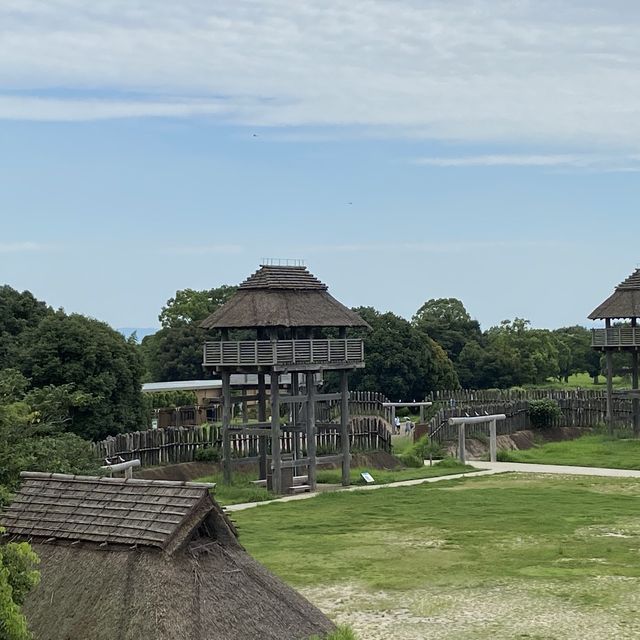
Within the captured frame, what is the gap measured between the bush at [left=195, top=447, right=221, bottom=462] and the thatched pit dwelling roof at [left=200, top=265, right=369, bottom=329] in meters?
5.65

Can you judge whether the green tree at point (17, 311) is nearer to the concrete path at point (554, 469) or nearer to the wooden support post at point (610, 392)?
the concrete path at point (554, 469)

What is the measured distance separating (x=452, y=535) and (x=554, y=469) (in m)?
16.7

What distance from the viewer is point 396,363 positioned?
77562 mm

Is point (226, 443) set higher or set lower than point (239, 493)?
higher

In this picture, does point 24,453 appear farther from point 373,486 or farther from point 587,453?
point 587,453

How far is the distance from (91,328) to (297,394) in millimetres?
12237

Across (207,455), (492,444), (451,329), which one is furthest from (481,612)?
(451,329)

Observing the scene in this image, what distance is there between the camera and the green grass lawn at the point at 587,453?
48781mm

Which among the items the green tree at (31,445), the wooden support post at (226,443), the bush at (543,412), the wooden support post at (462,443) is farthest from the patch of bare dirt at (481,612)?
the bush at (543,412)

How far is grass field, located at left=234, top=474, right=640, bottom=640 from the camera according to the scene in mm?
23031

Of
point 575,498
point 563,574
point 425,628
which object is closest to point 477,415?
point 575,498

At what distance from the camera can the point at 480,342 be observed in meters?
100

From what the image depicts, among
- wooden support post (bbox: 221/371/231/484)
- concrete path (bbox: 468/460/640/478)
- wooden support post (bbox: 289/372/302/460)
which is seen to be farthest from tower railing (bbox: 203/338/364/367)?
concrete path (bbox: 468/460/640/478)

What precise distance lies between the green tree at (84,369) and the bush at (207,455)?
5953 mm
